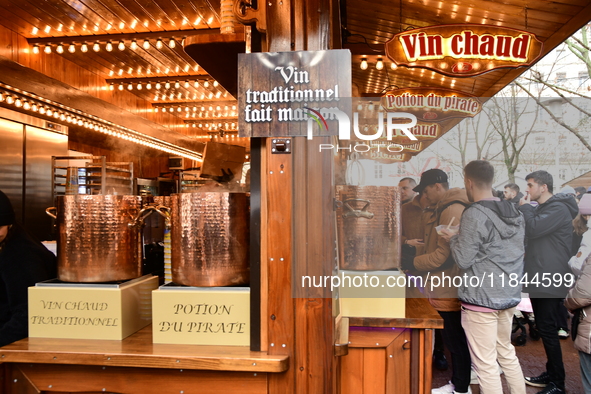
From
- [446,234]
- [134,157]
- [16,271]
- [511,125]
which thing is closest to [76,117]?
[134,157]

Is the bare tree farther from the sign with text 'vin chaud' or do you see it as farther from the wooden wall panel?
the wooden wall panel

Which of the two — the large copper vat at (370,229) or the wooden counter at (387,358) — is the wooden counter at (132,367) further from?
the large copper vat at (370,229)

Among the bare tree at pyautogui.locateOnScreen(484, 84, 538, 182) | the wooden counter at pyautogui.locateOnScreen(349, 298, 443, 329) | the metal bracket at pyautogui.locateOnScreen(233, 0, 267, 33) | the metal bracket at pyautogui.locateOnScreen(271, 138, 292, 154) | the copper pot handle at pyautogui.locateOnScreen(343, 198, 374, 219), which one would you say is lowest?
the wooden counter at pyautogui.locateOnScreen(349, 298, 443, 329)

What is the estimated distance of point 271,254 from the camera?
1651 mm

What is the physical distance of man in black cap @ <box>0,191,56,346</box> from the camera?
6.20 feet

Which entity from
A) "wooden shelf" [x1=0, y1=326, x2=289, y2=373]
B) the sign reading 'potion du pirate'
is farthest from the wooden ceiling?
"wooden shelf" [x1=0, y1=326, x2=289, y2=373]

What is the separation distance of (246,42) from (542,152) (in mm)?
1276

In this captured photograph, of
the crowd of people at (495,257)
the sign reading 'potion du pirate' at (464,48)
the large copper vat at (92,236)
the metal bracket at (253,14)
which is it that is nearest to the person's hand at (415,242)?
the crowd of people at (495,257)

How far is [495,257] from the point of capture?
245 cm

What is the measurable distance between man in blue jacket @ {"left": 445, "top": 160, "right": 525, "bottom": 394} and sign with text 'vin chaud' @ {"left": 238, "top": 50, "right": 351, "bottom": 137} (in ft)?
2.12

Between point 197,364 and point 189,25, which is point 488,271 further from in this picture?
point 189,25

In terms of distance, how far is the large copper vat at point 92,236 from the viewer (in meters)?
1.79

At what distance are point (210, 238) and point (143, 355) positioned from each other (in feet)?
1.57

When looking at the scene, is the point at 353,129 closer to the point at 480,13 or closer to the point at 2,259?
the point at 2,259
